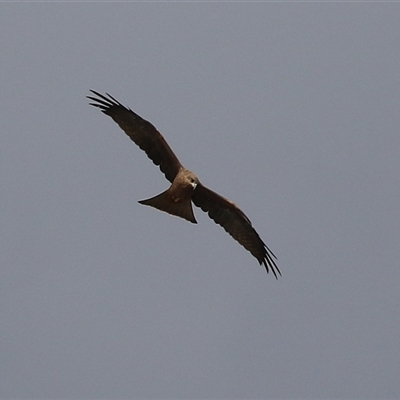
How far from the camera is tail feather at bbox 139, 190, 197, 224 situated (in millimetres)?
17000

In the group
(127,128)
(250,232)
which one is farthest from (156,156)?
(250,232)

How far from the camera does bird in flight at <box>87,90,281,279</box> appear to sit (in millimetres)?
16953

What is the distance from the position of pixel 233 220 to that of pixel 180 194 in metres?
1.95

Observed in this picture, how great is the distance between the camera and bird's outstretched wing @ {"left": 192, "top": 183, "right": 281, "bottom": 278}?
18.0 meters

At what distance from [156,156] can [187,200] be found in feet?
3.70

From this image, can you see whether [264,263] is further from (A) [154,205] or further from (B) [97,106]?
(B) [97,106]

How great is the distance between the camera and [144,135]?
17.5 meters

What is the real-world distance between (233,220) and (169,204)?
189 cm

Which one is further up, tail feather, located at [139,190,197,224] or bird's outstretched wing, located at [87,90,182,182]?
bird's outstretched wing, located at [87,90,182,182]

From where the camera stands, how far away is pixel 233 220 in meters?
18.5

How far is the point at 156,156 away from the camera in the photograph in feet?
57.6

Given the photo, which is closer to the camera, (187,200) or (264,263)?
(187,200)

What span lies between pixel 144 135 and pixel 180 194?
1.43 meters

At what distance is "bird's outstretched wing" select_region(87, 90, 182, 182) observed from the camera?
17344mm
